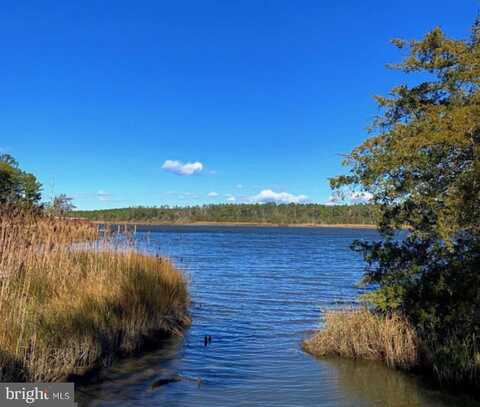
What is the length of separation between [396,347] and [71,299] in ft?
20.0

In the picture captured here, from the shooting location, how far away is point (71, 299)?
346 inches

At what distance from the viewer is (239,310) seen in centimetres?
1605

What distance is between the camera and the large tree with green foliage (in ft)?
24.4

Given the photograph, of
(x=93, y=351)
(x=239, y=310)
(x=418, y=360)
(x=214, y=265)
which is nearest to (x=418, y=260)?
(x=418, y=360)

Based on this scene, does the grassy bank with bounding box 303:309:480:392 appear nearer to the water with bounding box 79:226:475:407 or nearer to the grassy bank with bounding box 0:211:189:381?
the water with bounding box 79:226:475:407

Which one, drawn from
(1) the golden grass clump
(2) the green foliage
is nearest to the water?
(1) the golden grass clump

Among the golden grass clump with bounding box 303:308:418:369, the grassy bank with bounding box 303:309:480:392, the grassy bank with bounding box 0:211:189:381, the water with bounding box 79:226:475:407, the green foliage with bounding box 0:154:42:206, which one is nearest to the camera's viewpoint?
the grassy bank with bounding box 0:211:189:381

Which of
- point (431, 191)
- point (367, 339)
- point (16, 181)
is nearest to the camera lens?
point (431, 191)

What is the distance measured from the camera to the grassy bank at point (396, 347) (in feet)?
26.9

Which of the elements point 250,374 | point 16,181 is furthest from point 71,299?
point 16,181

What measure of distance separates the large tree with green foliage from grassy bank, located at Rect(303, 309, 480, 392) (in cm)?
24

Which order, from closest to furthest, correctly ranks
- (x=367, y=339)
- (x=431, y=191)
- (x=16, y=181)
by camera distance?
(x=431, y=191)
(x=367, y=339)
(x=16, y=181)

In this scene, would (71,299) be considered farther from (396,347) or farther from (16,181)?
(16,181)

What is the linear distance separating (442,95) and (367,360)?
539 centimetres
